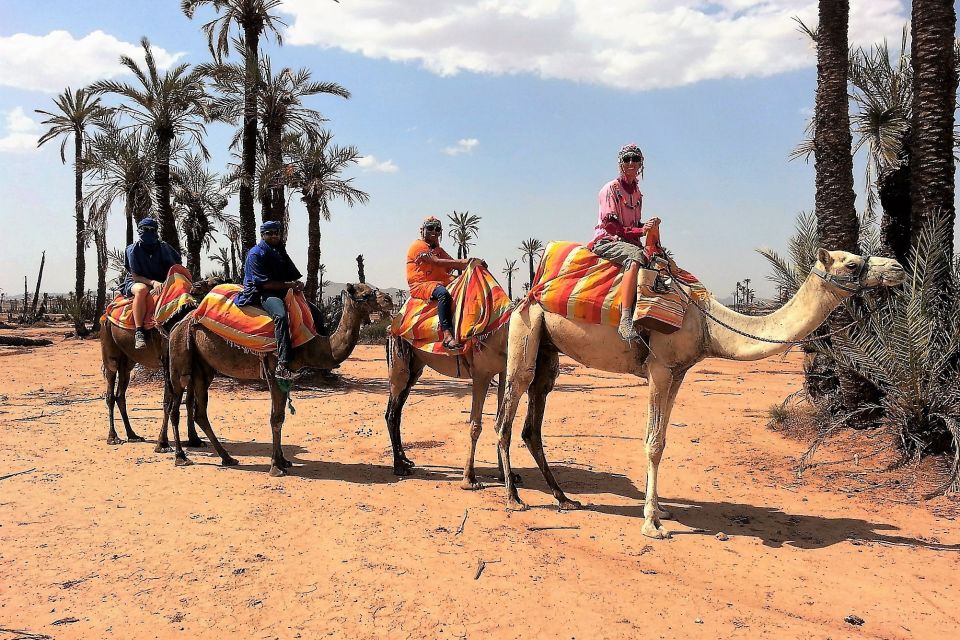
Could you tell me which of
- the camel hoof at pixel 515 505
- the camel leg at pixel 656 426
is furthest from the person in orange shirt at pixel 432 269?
the camel leg at pixel 656 426

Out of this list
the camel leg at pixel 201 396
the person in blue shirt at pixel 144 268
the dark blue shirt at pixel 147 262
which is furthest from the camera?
the dark blue shirt at pixel 147 262

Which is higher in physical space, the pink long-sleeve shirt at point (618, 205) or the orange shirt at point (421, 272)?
the pink long-sleeve shirt at point (618, 205)

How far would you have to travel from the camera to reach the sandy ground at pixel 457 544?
3.96 metres

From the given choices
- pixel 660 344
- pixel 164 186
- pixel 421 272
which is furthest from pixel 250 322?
pixel 164 186

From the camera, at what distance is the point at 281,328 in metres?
7.21

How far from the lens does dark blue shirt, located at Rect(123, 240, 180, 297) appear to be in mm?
9289

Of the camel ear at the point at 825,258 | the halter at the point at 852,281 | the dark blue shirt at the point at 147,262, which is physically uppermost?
the dark blue shirt at the point at 147,262

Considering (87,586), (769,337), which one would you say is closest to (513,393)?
(769,337)

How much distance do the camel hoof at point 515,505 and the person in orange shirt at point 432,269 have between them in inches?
73.2

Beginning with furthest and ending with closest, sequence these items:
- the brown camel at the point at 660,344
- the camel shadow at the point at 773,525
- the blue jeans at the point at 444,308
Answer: the blue jeans at the point at 444,308, the camel shadow at the point at 773,525, the brown camel at the point at 660,344

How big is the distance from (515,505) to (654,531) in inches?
54.5

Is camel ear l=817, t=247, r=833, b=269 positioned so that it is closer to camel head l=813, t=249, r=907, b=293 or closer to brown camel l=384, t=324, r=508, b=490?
camel head l=813, t=249, r=907, b=293

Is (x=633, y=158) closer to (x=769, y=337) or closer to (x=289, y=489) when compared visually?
(x=769, y=337)

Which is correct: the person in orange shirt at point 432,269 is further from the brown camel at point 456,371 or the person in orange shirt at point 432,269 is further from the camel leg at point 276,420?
the camel leg at point 276,420
